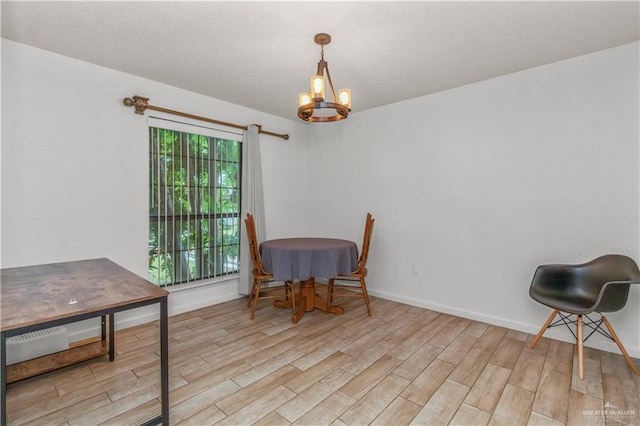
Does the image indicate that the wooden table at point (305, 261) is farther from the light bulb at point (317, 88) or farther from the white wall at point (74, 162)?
the light bulb at point (317, 88)

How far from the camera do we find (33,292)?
5.31ft

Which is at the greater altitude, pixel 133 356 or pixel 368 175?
pixel 368 175

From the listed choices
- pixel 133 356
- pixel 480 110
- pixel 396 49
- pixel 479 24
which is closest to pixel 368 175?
pixel 480 110

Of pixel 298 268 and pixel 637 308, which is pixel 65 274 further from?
pixel 637 308

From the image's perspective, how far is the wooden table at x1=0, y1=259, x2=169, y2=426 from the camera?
1.26m

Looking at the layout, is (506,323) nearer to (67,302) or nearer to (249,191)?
(249,191)

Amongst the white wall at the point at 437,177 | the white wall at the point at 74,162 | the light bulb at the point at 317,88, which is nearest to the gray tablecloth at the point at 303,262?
the white wall at the point at 437,177

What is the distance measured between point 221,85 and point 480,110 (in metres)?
2.68

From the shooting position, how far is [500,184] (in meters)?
3.06

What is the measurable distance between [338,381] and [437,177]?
2.38 metres

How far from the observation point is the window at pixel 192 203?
327cm

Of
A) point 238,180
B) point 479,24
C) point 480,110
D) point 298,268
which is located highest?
point 479,24

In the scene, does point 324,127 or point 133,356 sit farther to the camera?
point 324,127

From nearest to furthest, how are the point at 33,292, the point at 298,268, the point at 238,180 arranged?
1. the point at 33,292
2. the point at 298,268
3. the point at 238,180
